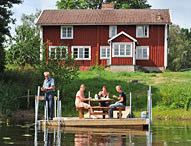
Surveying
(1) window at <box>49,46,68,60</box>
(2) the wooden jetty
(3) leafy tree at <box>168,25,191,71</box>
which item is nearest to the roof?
(1) window at <box>49,46,68,60</box>

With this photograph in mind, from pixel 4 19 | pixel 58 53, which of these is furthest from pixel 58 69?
pixel 4 19

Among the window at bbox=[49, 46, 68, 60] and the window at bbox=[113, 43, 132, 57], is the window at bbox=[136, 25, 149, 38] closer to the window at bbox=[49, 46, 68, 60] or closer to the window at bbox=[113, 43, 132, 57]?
the window at bbox=[113, 43, 132, 57]

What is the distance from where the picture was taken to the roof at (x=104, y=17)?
157 ft

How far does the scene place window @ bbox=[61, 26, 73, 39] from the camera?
49156 mm

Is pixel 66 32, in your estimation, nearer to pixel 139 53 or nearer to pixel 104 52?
pixel 104 52

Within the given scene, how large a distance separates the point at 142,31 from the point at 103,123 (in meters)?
31.9

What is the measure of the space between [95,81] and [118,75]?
5.16 meters

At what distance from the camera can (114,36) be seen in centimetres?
4662

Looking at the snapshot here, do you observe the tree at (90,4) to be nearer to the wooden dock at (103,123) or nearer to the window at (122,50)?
the window at (122,50)

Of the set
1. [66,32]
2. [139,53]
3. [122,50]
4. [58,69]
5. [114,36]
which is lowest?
[58,69]

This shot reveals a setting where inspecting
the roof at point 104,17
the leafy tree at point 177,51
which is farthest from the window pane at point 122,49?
the leafy tree at point 177,51

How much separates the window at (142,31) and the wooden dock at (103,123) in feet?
103

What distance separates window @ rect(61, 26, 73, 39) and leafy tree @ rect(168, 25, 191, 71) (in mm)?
24997

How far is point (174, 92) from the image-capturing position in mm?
27484
